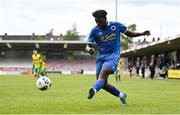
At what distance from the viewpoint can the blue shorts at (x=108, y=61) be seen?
12.5 metres

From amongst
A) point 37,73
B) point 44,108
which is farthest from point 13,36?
point 44,108

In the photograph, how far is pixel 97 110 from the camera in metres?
12.1

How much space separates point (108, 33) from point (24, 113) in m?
2.75

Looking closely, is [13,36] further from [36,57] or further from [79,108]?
[79,108]

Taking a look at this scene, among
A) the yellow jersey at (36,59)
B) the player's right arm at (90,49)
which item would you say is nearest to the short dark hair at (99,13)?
the player's right arm at (90,49)

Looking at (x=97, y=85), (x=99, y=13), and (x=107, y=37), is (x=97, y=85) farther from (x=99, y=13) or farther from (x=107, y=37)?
(x=99, y=13)

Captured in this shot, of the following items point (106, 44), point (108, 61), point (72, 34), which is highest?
point (72, 34)

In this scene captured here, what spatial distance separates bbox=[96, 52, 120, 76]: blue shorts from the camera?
1249cm

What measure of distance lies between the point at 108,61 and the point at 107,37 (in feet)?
1.81

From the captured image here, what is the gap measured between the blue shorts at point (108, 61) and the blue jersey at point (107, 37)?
0.09m

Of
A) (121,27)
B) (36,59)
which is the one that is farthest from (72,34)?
(121,27)

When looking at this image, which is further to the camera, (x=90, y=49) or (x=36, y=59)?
(x=36, y=59)

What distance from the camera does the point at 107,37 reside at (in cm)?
1259

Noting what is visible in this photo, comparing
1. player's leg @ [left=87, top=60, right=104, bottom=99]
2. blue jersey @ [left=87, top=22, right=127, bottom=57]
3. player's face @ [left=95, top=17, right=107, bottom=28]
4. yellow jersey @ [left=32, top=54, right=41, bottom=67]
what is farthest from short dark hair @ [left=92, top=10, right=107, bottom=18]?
yellow jersey @ [left=32, top=54, right=41, bottom=67]
